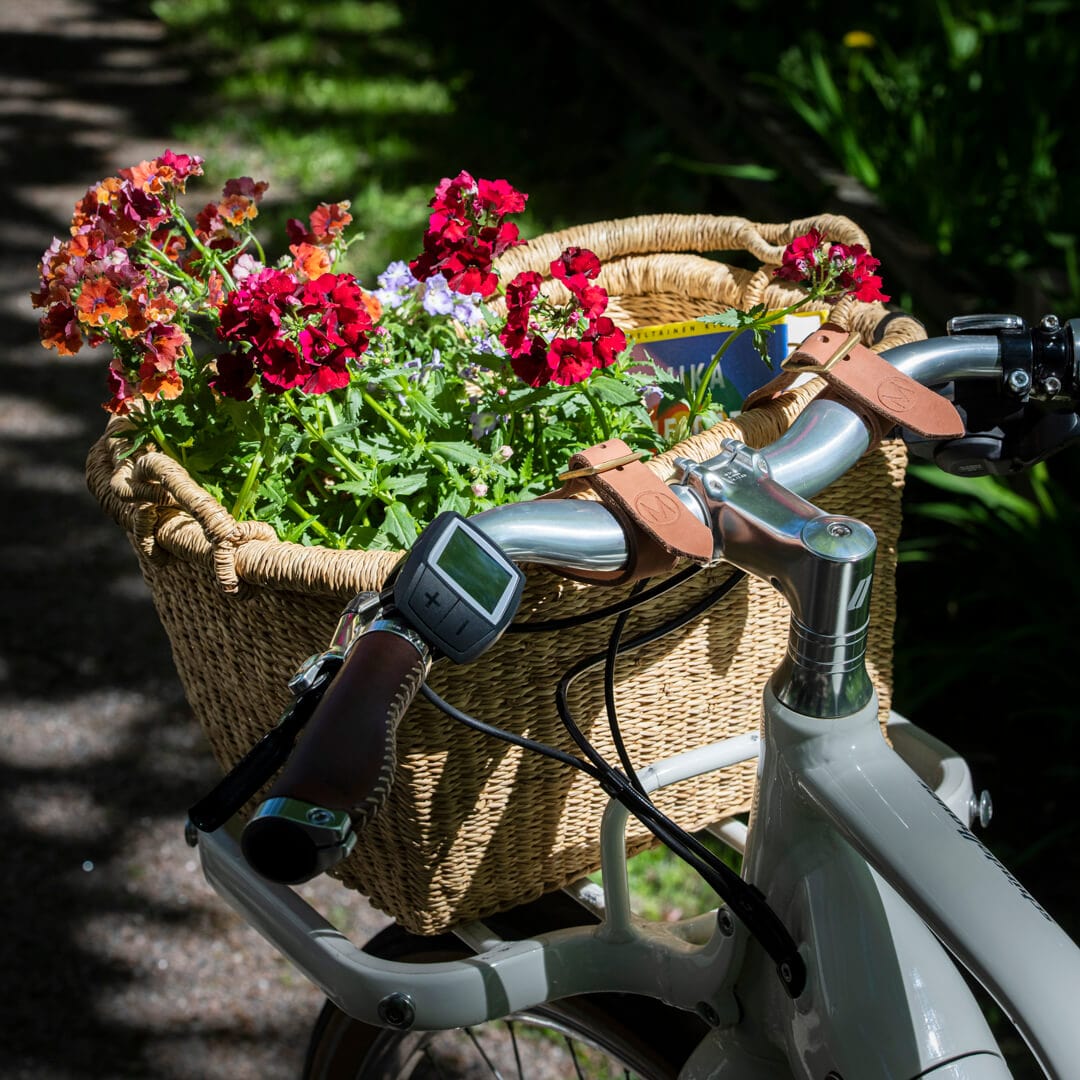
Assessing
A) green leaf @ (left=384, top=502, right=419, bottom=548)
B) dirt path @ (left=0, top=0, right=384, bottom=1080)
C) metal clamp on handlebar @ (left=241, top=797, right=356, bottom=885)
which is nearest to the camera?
metal clamp on handlebar @ (left=241, top=797, right=356, bottom=885)

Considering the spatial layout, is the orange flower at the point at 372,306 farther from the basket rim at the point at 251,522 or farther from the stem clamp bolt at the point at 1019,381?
the stem clamp bolt at the point at 1019,381

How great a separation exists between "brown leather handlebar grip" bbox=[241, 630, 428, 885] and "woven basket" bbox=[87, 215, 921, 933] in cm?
16

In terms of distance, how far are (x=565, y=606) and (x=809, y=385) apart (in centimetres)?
25

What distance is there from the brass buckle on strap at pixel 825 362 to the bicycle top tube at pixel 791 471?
0.03 m

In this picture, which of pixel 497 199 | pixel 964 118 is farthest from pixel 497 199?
pixel 964 118

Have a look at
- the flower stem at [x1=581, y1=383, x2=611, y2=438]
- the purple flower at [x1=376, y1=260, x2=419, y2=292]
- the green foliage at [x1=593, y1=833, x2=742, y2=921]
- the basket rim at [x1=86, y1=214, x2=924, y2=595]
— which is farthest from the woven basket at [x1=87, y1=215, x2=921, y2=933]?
A: the green foliage at [x1=593, y1=833, x2=742, y2=921]

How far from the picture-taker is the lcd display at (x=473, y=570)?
2.26ft

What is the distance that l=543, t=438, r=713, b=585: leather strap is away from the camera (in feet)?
2.50

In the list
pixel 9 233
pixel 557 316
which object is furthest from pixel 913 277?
pixel 9 233

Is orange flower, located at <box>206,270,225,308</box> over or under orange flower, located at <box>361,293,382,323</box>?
under

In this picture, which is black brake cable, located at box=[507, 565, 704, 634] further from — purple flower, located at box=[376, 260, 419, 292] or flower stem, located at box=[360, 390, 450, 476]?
purple flower, located at box=[376, 260, 419, 292]

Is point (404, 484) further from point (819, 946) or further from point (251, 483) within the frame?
point (819, 946)

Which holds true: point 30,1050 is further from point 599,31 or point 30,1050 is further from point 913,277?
point 599,31

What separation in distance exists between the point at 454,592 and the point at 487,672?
0.71ft
